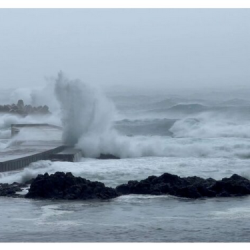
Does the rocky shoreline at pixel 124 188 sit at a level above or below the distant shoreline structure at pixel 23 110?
below

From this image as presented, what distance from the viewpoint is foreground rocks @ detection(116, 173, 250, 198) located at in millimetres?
13969

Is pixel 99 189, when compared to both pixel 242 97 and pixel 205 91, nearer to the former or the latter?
pixel 242 97

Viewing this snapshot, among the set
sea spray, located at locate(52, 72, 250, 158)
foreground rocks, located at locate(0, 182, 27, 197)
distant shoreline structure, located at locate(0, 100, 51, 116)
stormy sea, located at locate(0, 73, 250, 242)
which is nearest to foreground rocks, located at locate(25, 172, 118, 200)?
stormy sea, located at locate(0, 73, 250, 242)

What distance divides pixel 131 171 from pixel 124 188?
7.11 ft

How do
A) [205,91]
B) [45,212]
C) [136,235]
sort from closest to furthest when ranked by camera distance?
[136,235] < [45,212] < [205,91]

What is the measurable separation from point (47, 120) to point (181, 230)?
742 inches

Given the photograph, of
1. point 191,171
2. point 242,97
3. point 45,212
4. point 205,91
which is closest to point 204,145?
point 191,171

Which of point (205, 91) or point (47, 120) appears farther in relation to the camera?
point (205, 91)

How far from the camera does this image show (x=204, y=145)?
20641mm

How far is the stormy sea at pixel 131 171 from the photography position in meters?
11.2

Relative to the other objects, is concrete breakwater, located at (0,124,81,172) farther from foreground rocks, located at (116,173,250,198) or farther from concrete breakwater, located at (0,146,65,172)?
foreground rocks, located at (116,173,250,198)

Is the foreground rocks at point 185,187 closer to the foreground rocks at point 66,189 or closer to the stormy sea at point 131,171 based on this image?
the stormy sea at point 131,171

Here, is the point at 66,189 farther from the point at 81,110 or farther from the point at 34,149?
the point at 81,110

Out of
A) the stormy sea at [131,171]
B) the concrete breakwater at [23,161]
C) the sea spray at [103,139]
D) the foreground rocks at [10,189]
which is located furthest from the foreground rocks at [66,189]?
the sea spray at [103,139]
